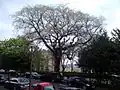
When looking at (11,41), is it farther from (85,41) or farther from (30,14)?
(85,41)

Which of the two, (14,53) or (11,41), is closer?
(14,53)

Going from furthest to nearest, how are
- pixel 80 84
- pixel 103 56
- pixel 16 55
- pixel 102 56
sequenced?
pixel 16 55 < pixel 80 84 < pixel 102 56 < pixel 103 56

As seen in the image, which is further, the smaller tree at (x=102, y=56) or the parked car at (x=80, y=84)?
the parked car at (x=80, y=84)

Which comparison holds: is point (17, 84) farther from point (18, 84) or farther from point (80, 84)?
point (80, 84)

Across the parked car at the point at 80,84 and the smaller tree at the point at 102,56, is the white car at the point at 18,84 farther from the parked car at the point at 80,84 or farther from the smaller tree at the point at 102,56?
the smaller tree at the point at 102,56

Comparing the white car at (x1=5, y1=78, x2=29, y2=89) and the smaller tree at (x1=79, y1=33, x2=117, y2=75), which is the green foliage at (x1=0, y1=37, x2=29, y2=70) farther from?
the white car at (x1=5, y1=78, x2=29, y2=89)

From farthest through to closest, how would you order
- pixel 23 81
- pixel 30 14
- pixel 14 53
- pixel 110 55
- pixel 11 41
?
pixel 11 41
pixel 14 53
pixel 30 14
pixel 110 55
pixel 23 81

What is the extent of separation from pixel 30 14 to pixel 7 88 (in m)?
30.4

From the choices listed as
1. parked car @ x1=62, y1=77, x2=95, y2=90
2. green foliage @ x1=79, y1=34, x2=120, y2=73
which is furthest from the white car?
green foliage @ x1=79, y1=34, x2=120, y2=73

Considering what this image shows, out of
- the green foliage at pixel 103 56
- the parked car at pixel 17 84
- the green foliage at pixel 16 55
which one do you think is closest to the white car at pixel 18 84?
the parked car at pixel 17 84

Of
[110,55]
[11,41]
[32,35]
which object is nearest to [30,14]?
[32,35]

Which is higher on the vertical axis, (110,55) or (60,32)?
(60,32)

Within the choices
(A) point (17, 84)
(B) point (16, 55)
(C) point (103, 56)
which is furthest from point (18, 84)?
(B) point (16, 55)

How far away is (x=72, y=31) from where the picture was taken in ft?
215
